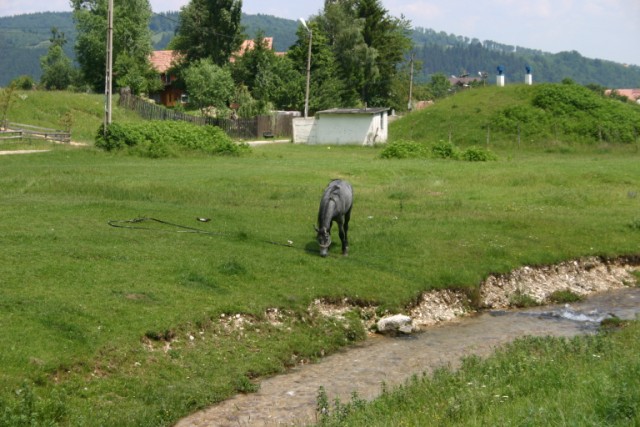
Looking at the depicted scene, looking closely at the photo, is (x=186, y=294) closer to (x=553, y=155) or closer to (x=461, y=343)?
(x=461, y=343)

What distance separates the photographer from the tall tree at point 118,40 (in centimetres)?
8631

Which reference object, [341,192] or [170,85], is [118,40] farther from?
[341,192]

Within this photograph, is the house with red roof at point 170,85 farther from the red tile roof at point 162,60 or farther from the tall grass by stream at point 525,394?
the tall grass by stream at point 525,394

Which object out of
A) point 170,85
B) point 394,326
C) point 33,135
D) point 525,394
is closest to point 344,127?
point 33,135

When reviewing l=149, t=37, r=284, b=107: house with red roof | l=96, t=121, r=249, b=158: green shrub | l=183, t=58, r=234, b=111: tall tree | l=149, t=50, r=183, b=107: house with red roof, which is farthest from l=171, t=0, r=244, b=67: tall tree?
l=96, t=121, r=249, b=158: green shrub

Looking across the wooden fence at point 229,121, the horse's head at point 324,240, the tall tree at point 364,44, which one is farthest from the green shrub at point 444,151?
the tall tree at point 364,44

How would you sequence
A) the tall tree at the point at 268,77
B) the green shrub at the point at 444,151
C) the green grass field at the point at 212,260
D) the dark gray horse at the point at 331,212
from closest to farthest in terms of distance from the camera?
the green grass field at the point at 212,260 < the dark gray horse at the point at 331,212 < the green shrub at the point at 444,151 < the tall tree at the point at 268,77

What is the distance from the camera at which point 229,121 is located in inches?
2815

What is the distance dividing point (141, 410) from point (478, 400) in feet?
17.1

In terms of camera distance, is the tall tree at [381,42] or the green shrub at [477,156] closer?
the green shrub at [477,156]

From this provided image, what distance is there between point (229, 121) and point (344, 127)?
402 inches

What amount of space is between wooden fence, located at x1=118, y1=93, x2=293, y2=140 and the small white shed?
19.4ft

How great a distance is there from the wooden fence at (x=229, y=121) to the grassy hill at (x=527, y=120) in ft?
33.7

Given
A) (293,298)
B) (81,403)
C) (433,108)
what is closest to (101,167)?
(293,298)
